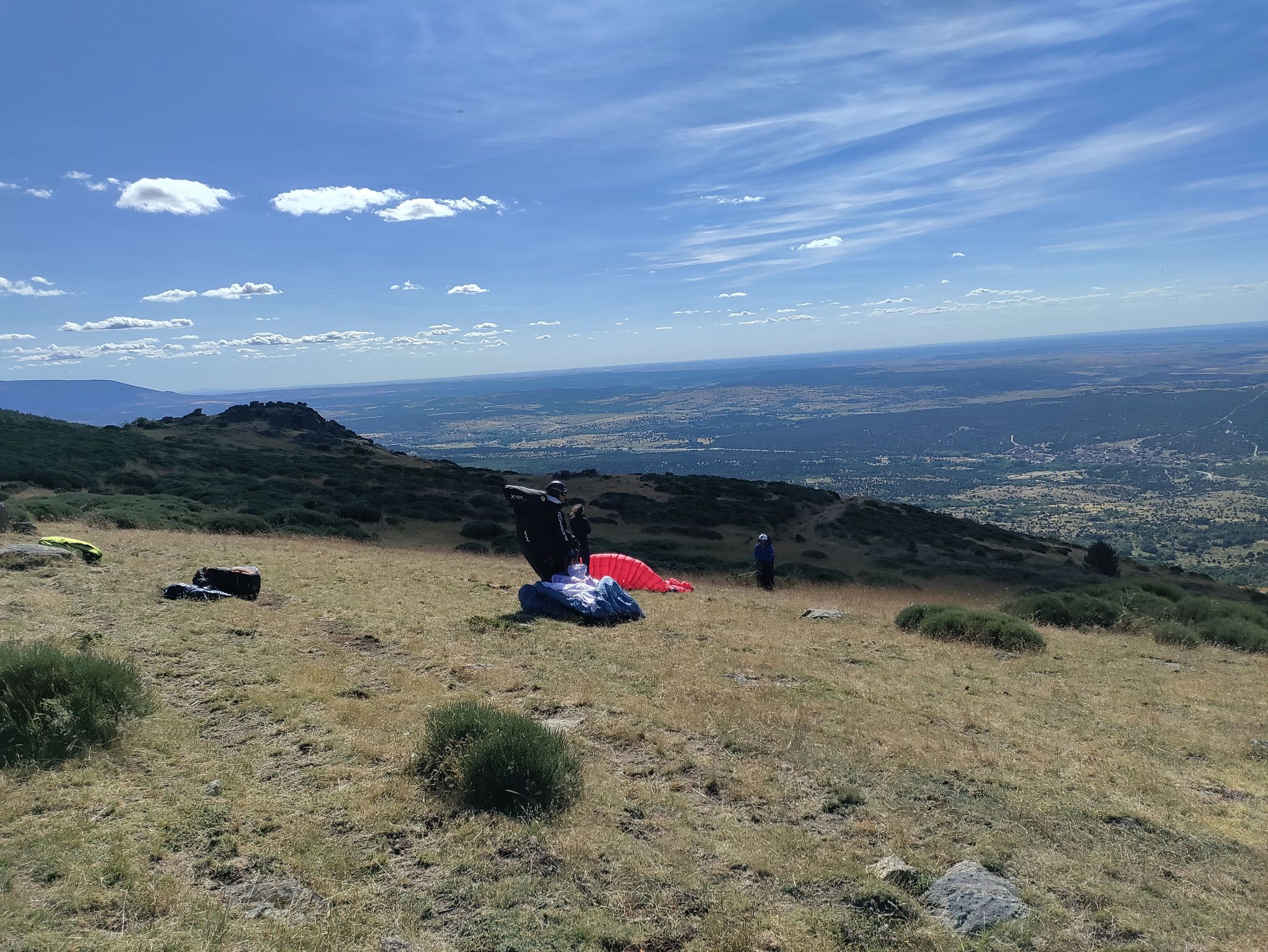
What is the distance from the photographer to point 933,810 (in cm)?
683

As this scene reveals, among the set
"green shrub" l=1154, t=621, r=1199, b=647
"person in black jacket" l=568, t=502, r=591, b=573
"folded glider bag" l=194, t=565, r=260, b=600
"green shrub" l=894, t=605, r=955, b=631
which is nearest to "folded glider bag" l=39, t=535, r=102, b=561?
"folded glider bag" l=194, t=565, r=260, b=600

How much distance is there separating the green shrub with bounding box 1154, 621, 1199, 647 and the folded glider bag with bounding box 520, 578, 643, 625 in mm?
14064

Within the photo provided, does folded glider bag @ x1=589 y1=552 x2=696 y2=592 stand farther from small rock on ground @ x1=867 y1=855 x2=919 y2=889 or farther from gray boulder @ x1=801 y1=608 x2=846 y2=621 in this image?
small rock on ground @ x1=867 y1=855 x2=919 y2=889

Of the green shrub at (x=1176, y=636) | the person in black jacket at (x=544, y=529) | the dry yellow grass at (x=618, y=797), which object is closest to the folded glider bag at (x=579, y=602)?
the person in black jacket at (x=544, y=529)

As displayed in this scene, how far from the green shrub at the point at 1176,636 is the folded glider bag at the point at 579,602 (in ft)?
46.1

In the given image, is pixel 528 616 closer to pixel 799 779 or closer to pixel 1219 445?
pixel 799 779

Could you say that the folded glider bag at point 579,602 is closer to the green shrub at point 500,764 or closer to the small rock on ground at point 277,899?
the green shrub at point 500,764

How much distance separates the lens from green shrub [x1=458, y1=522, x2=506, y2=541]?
31.4 meters

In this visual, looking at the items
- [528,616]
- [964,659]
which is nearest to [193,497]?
[528,616]

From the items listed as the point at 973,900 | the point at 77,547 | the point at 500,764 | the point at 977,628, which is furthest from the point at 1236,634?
the point at 77,547

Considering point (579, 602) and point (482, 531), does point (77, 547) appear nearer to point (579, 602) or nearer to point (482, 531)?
point (579, 602)

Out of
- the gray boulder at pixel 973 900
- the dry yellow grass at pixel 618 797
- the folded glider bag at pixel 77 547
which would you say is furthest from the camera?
the folded glider bag at pixel 77 547

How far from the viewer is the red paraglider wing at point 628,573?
62.3ft

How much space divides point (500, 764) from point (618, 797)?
4.08ft
